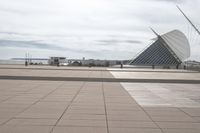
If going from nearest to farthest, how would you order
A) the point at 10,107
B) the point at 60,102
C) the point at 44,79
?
1. the point at 10,107
2. the point at 60,102
3. the point at 44,79

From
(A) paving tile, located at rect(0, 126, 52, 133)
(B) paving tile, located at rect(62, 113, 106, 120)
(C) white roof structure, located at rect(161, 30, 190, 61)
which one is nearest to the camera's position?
(A) paving tile, located at rect(0, 126, 52, 133)

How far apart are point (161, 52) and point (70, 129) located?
77.3 meters

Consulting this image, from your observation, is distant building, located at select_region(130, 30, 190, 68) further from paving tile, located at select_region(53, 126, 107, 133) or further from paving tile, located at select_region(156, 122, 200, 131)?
paving tile, located at select_region(53, 126, 107, 133)

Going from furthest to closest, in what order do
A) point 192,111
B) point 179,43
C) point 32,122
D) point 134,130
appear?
point 179,43
point 192,111
point 32,122
point 134,130

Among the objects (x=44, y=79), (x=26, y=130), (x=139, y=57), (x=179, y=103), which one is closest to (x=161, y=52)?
(x=139, y=57)

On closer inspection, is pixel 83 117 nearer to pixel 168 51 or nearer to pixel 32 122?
pixel 32 122

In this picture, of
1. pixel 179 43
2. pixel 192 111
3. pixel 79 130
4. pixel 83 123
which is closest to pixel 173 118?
pixel 192 111

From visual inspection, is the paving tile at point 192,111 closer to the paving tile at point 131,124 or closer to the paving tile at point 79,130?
the paving tile at point 131,124

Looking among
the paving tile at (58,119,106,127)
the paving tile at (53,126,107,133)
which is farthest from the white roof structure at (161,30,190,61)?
the paving tile at (53,126,107,133)

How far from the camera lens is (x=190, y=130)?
666 centimetres

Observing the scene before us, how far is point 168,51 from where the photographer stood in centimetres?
8094

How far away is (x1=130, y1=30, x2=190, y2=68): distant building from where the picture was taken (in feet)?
262

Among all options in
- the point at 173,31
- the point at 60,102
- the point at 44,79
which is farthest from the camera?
the point at 173,31

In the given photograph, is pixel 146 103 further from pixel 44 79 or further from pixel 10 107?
pixel 44 79
